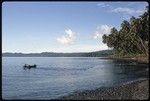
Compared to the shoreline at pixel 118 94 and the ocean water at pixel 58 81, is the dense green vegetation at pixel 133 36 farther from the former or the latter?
the shoreline at pixel 118 94

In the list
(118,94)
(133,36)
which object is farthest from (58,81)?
(133,36)

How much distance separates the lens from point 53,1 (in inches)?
240

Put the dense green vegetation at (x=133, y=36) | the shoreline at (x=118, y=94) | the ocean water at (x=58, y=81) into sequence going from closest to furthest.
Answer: the shoreline at (x=118, y=94)
the ocean water at (x=58, y=81)
the dense green vegetation at (x=133, y=36)

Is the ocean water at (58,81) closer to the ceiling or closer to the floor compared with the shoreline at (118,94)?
closer to the floor

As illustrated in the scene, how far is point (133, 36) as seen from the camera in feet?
330

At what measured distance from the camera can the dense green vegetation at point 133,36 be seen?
91.6 metres

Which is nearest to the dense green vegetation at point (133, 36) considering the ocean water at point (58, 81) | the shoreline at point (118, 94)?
the ocean water at point (58, 81)

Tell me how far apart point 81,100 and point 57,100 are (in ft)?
13.2

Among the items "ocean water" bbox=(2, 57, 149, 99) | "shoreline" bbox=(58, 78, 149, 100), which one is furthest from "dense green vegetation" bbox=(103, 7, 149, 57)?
"shoreline" bbox=(58, 78, 149, 100)

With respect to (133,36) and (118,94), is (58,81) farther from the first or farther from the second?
(133,36)

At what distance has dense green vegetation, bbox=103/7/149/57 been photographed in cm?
9156

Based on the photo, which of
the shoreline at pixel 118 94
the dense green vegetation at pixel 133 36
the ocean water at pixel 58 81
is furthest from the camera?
the dense green vegetation at pixel 133 36

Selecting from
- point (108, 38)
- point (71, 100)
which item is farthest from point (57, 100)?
point (108, 38)

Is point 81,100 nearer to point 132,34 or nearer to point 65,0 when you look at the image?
point 65,0
